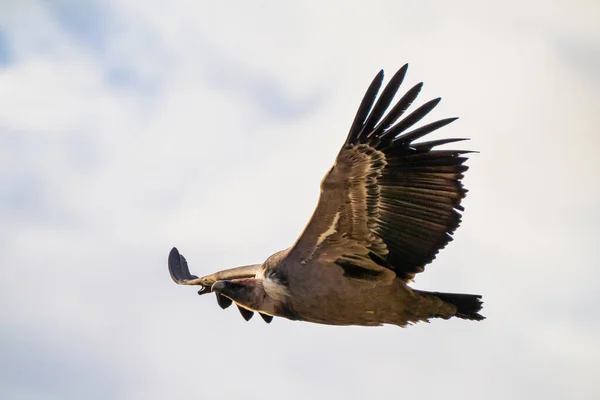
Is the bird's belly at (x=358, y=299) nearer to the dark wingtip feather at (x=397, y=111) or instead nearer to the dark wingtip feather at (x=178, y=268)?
the dark wingtip feather at (x=397, y=111)

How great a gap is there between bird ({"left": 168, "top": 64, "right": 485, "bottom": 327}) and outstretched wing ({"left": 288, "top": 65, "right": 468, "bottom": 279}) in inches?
0.4

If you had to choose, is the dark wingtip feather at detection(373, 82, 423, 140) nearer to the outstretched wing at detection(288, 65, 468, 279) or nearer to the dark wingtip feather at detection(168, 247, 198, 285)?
the outstretched wing at detection(288, 65, 468, 279)

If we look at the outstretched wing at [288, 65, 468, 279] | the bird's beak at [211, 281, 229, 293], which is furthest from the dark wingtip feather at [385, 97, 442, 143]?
the bird's beak at [211, 281, 229, 293]

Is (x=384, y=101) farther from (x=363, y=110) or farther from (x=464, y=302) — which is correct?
(x=464, y=302)

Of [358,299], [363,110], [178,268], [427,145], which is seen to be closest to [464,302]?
[358,299]

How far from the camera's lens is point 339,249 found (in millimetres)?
12633

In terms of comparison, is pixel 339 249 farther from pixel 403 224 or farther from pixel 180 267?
pixel 180 267

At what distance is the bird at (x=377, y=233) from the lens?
12188 mm

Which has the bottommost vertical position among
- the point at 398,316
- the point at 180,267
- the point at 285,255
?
the point at 398,316

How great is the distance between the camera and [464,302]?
12.8 meters

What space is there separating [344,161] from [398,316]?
6.27 ft

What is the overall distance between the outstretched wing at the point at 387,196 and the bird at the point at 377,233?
1cm

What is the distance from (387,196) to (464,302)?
4.85 feet

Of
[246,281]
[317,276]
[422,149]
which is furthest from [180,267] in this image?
[422,149]
